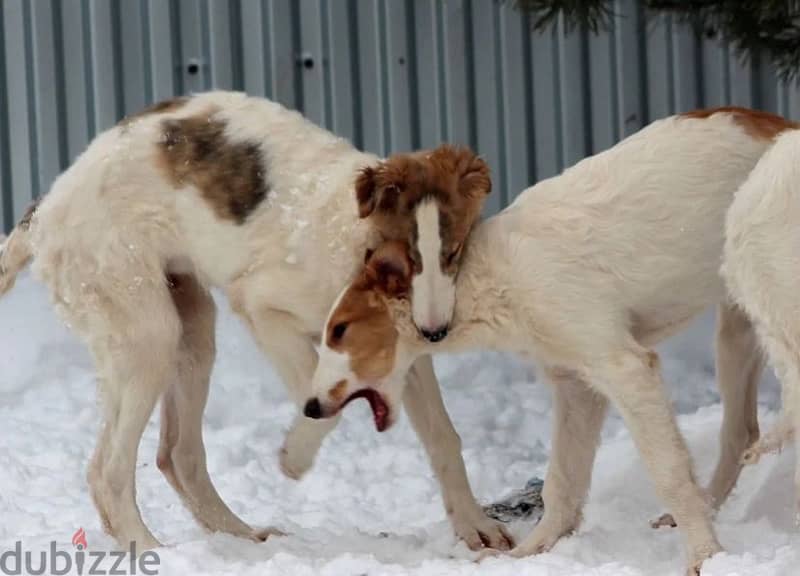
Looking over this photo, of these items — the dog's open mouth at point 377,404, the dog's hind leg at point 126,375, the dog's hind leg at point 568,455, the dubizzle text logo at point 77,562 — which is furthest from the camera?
the dog's hind leg at point 126,375

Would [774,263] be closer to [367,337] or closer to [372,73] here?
[367,337]

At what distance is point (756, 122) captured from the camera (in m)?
6.60

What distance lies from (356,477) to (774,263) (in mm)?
3725

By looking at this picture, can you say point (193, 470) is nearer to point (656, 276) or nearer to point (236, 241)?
point (236, 241)

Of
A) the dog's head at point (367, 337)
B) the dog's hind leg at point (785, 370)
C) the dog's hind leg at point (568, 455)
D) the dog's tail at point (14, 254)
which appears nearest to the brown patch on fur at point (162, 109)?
the dog's tail at point (14, 254)

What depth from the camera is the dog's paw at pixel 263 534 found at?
7.16 metres

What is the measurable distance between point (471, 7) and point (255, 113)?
4.53 metres

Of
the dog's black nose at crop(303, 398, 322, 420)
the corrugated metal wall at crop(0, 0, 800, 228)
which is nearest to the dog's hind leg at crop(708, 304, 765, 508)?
the dog's black nose at crop(303, 398, 322, 420)

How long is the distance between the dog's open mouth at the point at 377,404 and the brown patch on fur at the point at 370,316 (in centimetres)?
7

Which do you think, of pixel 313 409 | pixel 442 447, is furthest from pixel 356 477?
pixel 313 409

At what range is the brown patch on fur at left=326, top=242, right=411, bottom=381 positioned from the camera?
6297 millimetres

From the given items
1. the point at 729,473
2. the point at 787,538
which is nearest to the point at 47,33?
the point at 729,473

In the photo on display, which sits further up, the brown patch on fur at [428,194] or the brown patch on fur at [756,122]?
the brown patch on fur at [756,122]

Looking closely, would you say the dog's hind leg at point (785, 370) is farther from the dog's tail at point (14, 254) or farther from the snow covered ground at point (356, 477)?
the dog's tail at point (14, 254)
